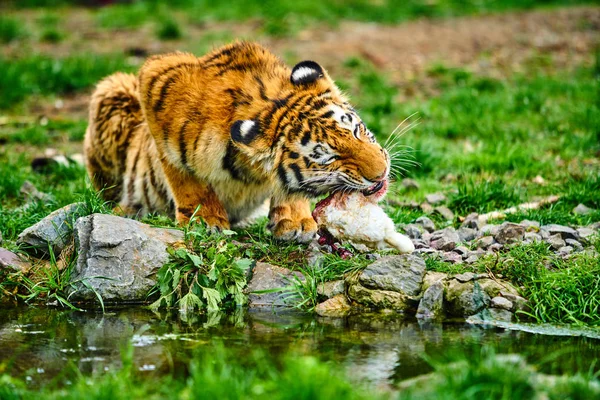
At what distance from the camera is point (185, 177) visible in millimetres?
5969

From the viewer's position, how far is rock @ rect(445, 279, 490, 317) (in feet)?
16.5

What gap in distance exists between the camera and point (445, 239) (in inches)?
234

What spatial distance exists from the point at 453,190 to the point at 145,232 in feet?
9.57

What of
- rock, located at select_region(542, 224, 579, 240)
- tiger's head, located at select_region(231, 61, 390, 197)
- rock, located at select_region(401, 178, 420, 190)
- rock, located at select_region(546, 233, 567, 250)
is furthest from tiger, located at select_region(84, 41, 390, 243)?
rock, located at select_region(401, 178, 420, 190)

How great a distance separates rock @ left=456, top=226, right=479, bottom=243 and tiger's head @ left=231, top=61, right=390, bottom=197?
1.03 metres

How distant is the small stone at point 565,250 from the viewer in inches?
222

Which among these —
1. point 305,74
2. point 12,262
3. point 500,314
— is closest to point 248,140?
point 305,74

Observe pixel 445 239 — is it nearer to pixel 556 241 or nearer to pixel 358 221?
pixel 556 241

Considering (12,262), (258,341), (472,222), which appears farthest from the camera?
(472,222)

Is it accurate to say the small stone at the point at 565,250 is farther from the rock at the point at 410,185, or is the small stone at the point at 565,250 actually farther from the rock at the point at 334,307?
the rock at the point at 410,185

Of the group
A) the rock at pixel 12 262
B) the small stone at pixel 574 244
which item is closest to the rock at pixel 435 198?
the small stone at pixel 574 244

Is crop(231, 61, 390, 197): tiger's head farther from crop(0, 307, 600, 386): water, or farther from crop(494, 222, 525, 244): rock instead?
crop(494, 222, 525, 244): rock

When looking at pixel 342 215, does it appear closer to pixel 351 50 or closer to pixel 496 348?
pixel 496 348

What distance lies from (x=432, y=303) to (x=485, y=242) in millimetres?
952
